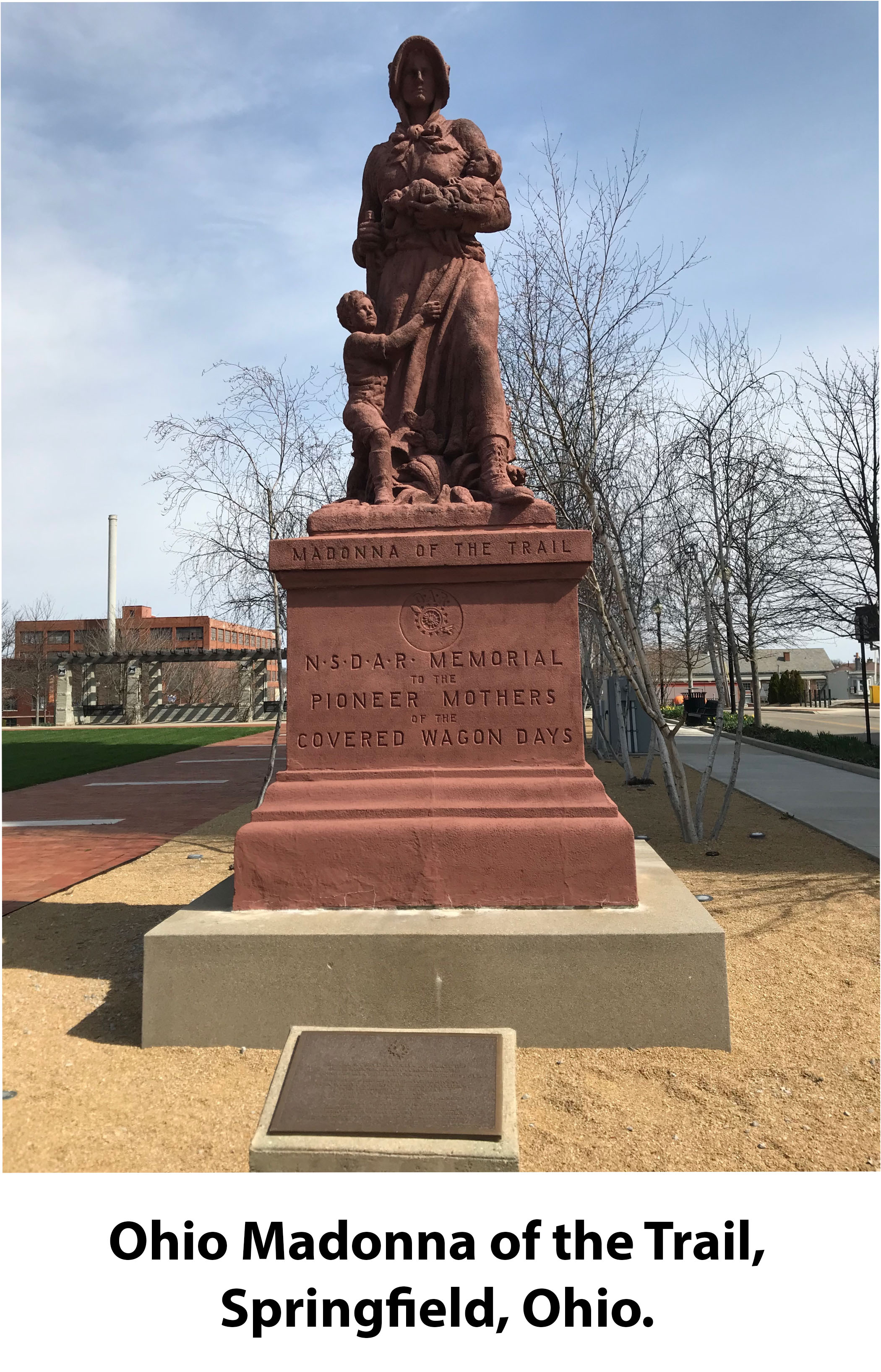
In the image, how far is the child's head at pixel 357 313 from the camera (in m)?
5.17

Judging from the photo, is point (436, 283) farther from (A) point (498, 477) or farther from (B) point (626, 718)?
(B) point (626, 718)

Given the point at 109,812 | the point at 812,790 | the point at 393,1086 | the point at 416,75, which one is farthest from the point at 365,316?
the point at 812,790

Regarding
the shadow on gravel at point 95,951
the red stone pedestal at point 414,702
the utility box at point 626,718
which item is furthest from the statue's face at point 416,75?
A: the utility box at point 626,718

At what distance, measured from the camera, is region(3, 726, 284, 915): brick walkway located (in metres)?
8.20

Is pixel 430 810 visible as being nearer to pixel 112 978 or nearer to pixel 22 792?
pixel 112 978

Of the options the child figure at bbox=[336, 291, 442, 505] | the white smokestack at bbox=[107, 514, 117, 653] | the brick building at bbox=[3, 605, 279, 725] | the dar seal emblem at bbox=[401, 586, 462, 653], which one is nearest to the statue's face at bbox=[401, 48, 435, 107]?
the child figure at bbox=[336, 291, 442, 505]

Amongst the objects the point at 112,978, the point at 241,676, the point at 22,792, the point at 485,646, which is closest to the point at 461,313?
the point at 485,646

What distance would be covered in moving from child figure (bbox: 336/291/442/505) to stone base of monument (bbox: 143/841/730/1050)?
8.85ft

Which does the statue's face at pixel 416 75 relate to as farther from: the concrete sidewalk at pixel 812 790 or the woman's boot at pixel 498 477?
the concrete sidewalk at pixel 812 790

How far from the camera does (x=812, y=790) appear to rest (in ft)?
42.6

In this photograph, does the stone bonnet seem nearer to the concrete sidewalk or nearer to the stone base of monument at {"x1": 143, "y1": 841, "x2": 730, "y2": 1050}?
the stone base of monument at {"x1": 143, "y1": 841, "x2": 730, "y2": 1050}

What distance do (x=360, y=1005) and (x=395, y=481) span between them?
2.86 meters

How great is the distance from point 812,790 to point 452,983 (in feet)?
35.2

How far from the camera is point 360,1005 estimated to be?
3848 mm
